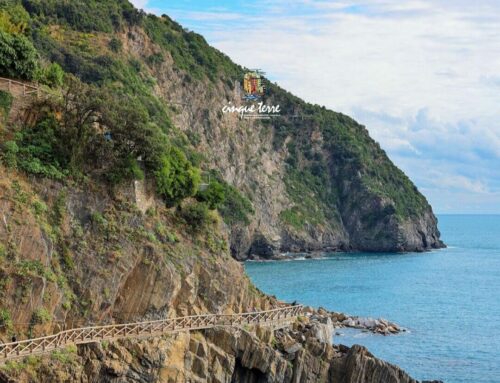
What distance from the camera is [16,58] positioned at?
159 ft

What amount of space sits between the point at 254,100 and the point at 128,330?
10982cm

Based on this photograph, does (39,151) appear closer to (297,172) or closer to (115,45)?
(115,45)

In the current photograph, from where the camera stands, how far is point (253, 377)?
47844mm

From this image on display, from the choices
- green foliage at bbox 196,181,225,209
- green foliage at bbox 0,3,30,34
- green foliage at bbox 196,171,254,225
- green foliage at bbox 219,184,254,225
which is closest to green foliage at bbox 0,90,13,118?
green foliage at bbox 0,3,30,34

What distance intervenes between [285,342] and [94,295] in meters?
12.8

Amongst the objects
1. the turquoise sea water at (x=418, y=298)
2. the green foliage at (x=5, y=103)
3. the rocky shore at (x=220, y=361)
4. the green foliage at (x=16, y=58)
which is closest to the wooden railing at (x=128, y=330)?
the rocky shore at (x=220, y=361)

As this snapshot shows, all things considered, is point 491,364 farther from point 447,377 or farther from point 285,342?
point 285,342

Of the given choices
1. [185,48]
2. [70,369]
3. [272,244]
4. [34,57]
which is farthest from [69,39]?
[70,369]

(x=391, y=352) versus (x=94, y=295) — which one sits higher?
(x=94, y=295)

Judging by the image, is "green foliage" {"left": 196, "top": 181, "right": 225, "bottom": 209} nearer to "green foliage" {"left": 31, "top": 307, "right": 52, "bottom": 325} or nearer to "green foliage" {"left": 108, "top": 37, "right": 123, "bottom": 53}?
"green foliage" {"left": 31, "top": 307, "right": 52, "bottom": 325}

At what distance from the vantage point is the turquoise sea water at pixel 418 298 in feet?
214

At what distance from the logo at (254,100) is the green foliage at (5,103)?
3868 inches

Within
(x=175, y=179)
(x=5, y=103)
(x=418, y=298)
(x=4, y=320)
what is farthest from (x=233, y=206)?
(x=4, y=320)

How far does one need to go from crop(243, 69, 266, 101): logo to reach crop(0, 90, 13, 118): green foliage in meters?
104
